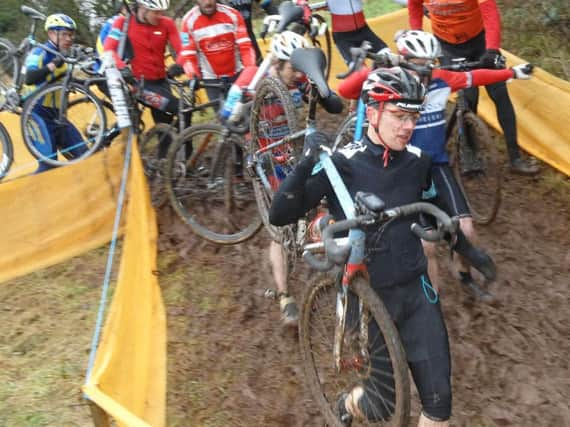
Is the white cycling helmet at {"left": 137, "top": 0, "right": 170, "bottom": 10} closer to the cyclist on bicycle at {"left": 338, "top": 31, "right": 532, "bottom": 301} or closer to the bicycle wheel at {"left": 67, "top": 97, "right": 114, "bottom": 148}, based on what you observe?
the bicycle wheel at {"left": 67, "top": 97, "right": 114, "bottom": 148}

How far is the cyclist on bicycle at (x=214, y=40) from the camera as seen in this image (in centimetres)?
619

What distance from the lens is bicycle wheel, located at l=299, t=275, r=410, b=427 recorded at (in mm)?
2900

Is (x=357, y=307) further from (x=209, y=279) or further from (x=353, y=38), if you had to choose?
(x=353, y=38)

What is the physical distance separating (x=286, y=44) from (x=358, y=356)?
2.35 metres

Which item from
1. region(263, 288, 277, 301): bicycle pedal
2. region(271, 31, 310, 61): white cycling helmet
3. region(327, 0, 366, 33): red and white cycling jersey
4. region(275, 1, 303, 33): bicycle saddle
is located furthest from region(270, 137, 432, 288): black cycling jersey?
region(327, 0, 366, 33): red and white cycling jersey

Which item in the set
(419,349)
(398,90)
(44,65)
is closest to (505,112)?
(398,90)

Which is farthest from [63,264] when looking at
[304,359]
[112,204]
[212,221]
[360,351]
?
[360,351]

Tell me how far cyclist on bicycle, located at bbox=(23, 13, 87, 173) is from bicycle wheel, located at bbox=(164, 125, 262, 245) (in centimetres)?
167

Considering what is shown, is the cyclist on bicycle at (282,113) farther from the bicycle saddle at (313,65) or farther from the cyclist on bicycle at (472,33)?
the cyclist on bicycle at (472,33)

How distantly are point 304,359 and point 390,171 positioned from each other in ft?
4.40

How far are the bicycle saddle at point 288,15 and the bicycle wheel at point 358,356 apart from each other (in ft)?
8.45

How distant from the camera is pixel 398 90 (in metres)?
3.04

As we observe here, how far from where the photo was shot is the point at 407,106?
305 cm

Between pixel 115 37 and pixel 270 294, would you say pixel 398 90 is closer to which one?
pixel 270 294
